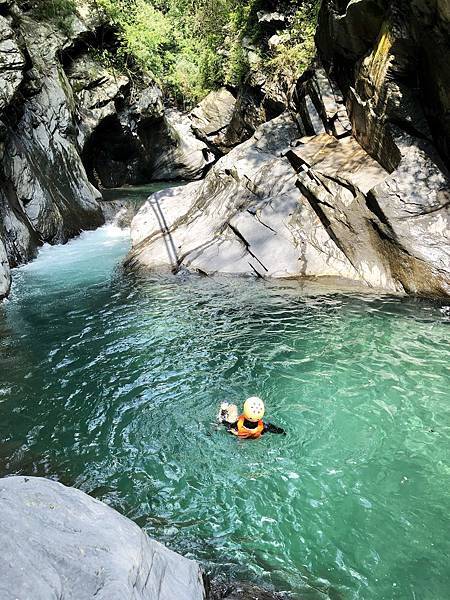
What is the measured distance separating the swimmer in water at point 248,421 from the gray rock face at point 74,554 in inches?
91.7

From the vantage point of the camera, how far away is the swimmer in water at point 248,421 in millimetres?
5527

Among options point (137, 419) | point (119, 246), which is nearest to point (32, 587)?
point (137, 419)

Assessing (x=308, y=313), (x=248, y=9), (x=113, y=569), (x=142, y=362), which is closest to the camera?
(x=113, y=569)

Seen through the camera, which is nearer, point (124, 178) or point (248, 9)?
point (248, 9)

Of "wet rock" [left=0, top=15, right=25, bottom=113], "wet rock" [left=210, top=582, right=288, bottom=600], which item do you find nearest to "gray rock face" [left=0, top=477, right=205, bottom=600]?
"wet rock" [left=210, top=582, right=288, bottom=600]

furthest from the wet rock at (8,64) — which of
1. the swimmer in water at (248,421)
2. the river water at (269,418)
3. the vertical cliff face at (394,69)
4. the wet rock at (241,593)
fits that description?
the wet rock at (241,593)

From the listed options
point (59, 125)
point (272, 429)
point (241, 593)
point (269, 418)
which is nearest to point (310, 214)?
point (269, 418)

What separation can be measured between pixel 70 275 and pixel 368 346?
26.1 feet

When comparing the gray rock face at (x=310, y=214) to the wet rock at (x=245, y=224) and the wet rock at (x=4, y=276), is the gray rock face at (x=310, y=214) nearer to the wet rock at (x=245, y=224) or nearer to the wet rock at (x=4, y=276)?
the wet rock at (x=245, y=224)

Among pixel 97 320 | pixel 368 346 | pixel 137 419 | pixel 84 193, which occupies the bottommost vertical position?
pixel 368 346

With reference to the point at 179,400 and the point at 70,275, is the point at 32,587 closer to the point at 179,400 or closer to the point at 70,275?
the point at 179,400

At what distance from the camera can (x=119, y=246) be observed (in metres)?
15.3

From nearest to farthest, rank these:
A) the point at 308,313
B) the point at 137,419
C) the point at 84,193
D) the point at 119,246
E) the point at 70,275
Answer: the point at 137,419
the point at 308,313
the point at 70,275
the point at 119,246
the point at 84,193

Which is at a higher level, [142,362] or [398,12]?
[398,12]
